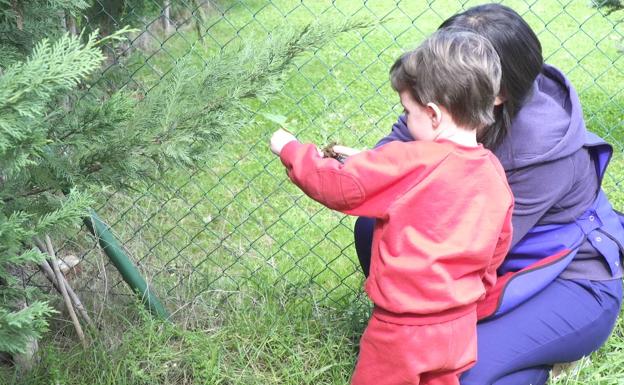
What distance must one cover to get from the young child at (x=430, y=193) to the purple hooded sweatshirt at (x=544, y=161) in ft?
0.80

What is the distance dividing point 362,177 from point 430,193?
186 mm

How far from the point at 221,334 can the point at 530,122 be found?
138cm

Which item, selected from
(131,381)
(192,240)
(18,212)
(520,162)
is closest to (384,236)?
(520,162)

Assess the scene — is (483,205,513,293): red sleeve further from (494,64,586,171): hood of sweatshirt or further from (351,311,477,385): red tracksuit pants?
(494,64,586,171): hood of sweatshirt

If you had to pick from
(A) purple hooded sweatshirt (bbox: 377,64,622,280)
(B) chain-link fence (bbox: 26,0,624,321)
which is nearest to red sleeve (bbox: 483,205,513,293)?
(A) purple hooded sweatshirt (bbox: 377,64,622,280)

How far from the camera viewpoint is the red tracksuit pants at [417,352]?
76.5 inches

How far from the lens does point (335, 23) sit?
2.08 metres

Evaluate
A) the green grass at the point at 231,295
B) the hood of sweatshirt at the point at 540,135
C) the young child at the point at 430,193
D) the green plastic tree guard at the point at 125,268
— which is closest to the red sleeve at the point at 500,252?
the young child at the point at 430,193

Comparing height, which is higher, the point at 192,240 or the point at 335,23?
the point at 335,23

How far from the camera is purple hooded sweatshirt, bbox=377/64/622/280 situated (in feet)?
7.18

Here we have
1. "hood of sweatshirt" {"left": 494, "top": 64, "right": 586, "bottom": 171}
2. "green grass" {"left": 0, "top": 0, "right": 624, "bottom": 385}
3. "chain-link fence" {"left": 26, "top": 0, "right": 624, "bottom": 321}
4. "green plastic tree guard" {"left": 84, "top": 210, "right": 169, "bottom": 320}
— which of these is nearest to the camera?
"hood of sweatshirt" {"left": 494, "top": 64, "right": 586, "bottom": 171}

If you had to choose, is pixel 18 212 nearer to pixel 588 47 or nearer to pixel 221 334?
pixel 221 334

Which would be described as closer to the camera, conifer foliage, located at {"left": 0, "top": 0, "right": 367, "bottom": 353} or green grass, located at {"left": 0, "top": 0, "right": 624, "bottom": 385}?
conifer foliage, located at {"left": 0, "top": 0, "right": 367, "bottom": 353}

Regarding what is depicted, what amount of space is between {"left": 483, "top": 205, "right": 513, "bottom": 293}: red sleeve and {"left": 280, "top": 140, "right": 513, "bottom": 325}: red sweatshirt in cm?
8
